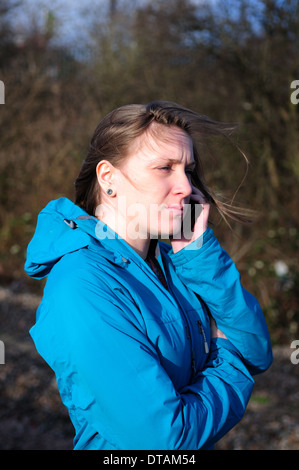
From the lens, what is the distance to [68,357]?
1.43 meters

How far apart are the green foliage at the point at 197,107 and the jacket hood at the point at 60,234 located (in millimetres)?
4568

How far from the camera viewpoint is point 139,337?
59.3 inches

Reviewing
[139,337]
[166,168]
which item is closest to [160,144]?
[166,168]

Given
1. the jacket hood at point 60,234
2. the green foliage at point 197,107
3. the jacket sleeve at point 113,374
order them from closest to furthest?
the jacket sleeve at point 113,374 < the jacket hood at point 60,234 < the green foliage at point 197,107

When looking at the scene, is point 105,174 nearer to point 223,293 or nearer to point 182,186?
point 182,186

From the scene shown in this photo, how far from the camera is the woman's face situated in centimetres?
174

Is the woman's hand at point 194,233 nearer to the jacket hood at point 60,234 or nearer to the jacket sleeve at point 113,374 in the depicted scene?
the jacket hood at point 60,234

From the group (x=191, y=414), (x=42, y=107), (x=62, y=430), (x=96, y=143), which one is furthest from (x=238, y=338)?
(x=42, y=107)

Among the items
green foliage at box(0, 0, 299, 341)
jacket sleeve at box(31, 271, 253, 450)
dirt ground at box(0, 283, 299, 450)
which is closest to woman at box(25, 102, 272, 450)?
jacket sleeve at box(31, 271, 253, 450)

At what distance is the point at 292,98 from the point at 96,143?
243 inches

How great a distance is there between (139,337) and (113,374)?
0.14 m

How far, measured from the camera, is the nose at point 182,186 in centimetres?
177

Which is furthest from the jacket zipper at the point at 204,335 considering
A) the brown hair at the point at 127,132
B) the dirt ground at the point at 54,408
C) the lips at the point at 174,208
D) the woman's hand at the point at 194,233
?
the dirt ground at the point at 54,408

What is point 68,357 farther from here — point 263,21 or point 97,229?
point 263,21
